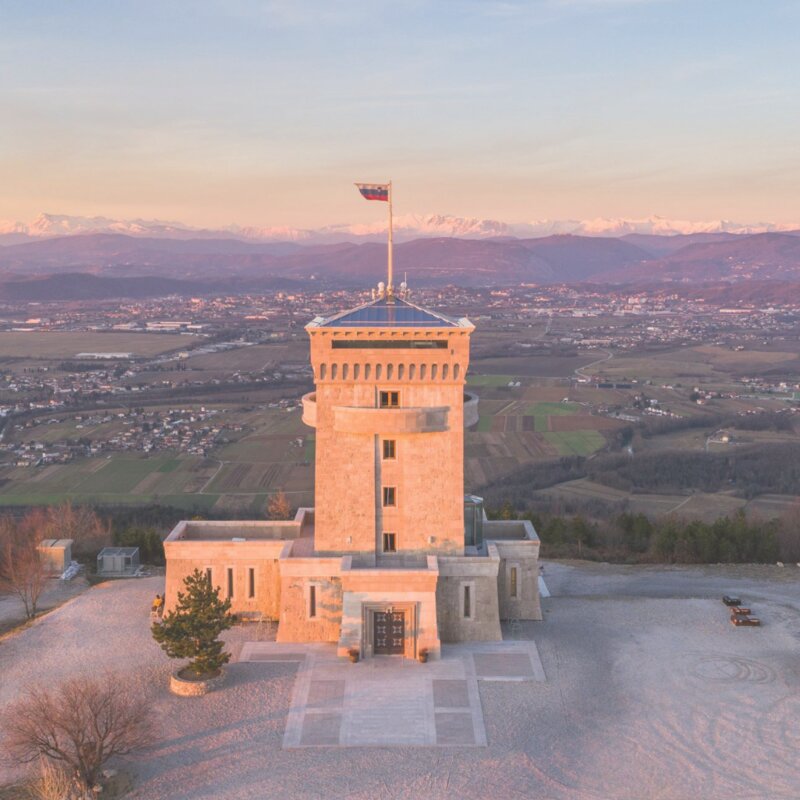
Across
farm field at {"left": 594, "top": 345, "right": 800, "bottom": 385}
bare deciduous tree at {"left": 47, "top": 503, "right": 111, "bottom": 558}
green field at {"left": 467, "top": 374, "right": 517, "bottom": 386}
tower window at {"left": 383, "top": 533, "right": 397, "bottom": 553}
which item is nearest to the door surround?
tower window at {"left": 383, "top": 533, "right": 397, "bottom": 553}

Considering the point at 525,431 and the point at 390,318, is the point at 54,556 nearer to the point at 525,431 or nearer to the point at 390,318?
the point at 390,318

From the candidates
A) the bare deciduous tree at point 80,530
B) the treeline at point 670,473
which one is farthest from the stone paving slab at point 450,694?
the treeline at point 670,473

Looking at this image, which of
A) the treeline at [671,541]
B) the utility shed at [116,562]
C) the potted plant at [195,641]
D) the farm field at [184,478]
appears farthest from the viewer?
the farm field at [184,478]

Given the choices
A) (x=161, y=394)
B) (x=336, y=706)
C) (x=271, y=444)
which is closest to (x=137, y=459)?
(x=271, y=444)

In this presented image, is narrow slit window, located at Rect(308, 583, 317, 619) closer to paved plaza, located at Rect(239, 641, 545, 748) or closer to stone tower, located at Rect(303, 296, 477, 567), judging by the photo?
paved plaza, located at Rect(239, 641, 545, 748)

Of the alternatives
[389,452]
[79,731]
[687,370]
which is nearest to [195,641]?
[79,731]

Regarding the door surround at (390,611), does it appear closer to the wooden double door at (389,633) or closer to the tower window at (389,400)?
the wooden double door at (389,633)
